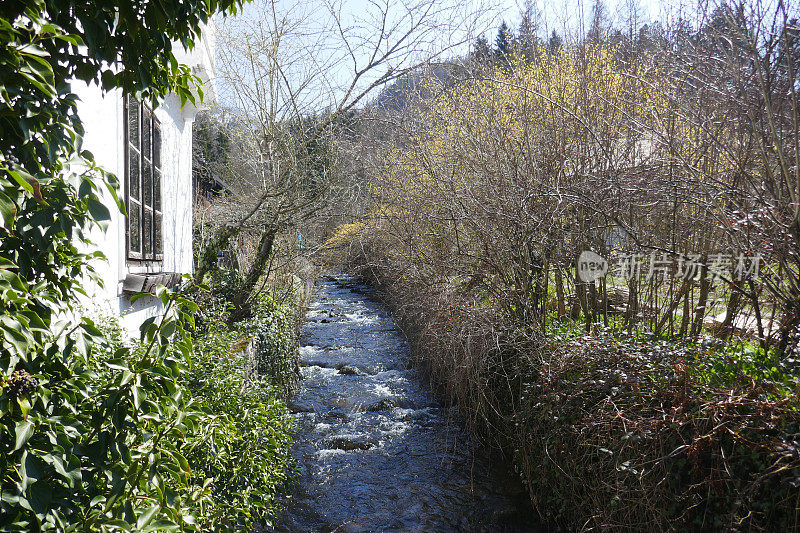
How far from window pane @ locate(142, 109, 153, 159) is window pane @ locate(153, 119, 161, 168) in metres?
0.22

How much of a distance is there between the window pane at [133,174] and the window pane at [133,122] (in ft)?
0.32

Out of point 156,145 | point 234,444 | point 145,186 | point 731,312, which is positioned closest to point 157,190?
point 156,145

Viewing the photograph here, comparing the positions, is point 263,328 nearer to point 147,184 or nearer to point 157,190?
point 157,190

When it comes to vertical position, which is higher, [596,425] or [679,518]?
[596,425]

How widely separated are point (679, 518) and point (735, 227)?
179 cm

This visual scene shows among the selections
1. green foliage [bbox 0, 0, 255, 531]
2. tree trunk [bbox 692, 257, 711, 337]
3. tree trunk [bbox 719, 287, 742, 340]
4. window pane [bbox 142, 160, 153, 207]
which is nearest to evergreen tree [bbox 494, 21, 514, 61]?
tree trunk [bbox 692, 257, 711, 337]

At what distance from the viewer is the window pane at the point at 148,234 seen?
5417 millimetres

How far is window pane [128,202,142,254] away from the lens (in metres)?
4.83

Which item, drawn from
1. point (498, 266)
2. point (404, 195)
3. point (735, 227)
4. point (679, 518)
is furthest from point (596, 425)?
point (404, 195)

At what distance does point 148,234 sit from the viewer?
5574 mm

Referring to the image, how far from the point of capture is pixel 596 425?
11.6ft

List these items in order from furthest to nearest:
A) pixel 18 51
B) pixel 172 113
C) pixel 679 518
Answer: pixel 172 113 → pixel 679 518 → pixel 18 51

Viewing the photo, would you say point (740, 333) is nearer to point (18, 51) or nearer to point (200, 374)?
point (200, 374)

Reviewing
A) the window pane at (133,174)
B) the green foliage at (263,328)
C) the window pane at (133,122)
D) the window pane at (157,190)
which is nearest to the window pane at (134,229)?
the window pane at (133,174)
